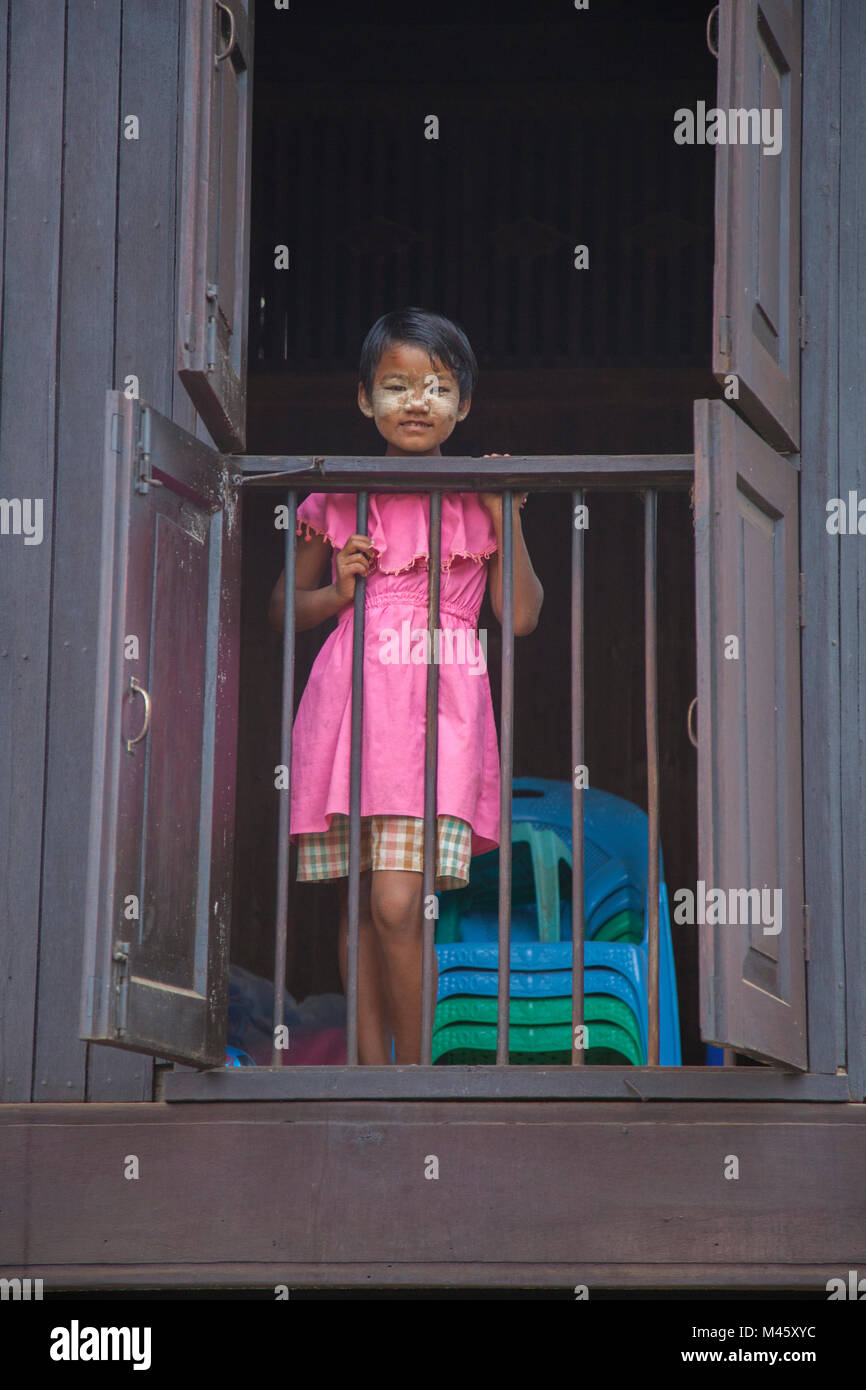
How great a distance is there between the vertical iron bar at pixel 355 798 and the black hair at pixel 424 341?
570 mm

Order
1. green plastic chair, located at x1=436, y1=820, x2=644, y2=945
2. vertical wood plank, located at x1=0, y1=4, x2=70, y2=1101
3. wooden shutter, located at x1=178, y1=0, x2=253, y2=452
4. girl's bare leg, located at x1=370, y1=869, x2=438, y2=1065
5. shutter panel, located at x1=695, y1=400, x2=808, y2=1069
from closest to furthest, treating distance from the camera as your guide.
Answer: shutter panel, located at x1=695, y1=400, x2=808, y2=1069
wooden shutter, located at x1=178, y1=0, x2=253, y2=452
vertical wood plank, located at x1=0, y1=4, x2=70, y2=1101
girl's bare leg, located at x1=370, y1=869, x2=438, y2=1065
green plastic chair, located at x1=436, y1=820, x2=644, y2=945

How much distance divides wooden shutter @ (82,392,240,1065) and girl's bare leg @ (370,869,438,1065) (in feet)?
1.32

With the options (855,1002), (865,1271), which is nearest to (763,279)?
(855,1002)

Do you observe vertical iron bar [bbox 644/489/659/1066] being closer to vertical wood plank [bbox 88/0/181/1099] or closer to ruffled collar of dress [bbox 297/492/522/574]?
ruffled collar of dress [bbox 297/492/522/574]

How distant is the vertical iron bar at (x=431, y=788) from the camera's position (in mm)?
4520

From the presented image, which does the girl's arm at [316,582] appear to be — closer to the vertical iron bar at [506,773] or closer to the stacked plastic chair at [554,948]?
the vertical iron bar at [506,773]

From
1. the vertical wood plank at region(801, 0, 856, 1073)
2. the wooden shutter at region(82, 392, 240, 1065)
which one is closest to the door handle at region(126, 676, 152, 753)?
the wooden shutter at region(82, 392, 240, 1065)

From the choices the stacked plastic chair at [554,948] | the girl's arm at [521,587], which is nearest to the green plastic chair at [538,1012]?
the stacked plastic chair at [554,948]

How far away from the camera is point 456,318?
24.2 feet

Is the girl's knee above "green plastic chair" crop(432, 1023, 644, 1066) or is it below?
above

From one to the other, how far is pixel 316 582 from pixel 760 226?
4.73ft

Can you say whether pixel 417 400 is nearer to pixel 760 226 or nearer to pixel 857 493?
pixel 760 226

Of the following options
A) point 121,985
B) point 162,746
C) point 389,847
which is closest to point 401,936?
point 389,847

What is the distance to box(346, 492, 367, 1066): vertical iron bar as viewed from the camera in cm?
460
